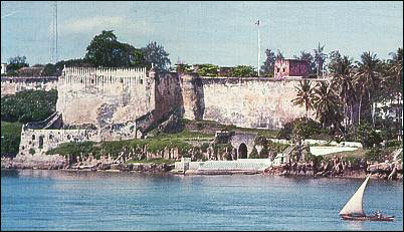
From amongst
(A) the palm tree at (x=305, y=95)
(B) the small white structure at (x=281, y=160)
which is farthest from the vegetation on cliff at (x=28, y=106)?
(B) the small white structure at (x=281, y=160)

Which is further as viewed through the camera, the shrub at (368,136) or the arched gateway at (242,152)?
the arched gateway at (242,152)

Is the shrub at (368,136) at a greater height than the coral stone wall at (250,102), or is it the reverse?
the coral stone wall at (250,102)

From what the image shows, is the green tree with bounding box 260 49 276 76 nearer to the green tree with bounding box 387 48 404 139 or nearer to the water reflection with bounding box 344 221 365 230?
the green tree with bounding box 387 48 404 139

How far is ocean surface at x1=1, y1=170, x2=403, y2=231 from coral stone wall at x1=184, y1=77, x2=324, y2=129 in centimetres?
1371

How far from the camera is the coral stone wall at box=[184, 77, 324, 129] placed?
8869 centimetres

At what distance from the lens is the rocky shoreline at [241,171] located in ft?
245

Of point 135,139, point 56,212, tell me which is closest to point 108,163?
point 135,139

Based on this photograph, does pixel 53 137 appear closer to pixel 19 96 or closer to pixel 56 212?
pixel 19 96

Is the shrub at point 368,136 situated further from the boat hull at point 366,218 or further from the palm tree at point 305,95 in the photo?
the boat hull at point 366,218

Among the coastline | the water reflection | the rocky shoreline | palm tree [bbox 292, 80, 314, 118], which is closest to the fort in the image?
palm tree [bbox 292, 80, 314, 118]

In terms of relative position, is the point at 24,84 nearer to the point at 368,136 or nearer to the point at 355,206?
the point at 368,136

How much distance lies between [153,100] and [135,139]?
322 cm

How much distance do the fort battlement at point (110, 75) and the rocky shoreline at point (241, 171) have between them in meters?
6.68

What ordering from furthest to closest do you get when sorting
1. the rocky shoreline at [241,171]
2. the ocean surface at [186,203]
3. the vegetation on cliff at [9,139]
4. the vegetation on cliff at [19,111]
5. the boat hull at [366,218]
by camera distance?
1. the vegetation on cliff at [19,111]
2. the vegetation on cliff at [9,139]
3. the rocky shoreline at [241,171]
4. the boat hull at [366,218]
5. the ocean surface at [186,203]
